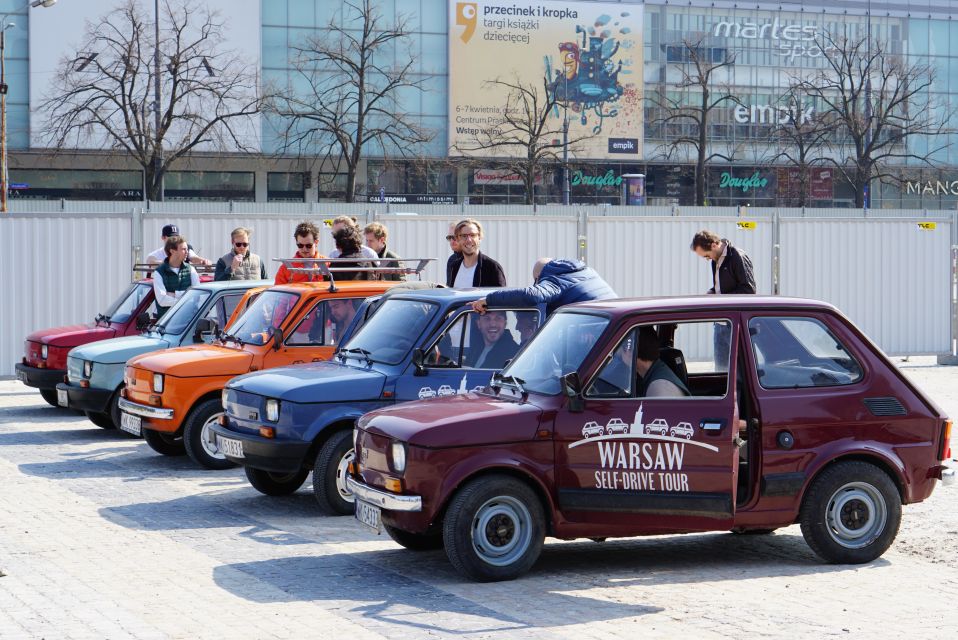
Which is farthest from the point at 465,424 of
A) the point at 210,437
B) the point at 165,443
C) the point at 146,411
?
the point at 165,443

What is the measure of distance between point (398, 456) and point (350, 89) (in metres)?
62.6

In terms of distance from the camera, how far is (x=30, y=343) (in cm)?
1695

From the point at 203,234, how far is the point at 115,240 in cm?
126

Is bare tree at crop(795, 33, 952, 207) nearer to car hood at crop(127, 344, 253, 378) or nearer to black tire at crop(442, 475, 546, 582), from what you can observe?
car hood at crop(127, 344, 253, 378)

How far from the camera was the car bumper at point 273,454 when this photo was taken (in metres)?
9.98

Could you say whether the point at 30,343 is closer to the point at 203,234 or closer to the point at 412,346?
the point at 203,234

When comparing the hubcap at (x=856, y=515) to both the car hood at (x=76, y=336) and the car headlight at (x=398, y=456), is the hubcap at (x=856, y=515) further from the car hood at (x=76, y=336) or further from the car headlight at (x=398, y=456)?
the car hood at (x=76, y=336)

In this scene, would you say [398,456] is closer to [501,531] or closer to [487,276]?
[501,531]

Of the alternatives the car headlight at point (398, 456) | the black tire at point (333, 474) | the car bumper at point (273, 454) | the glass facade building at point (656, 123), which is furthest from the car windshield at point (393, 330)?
the glass facade building at point (656, 123)

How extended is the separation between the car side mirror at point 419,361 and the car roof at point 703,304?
198 cm

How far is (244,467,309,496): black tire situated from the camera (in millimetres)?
11031

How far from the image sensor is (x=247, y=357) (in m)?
12.3

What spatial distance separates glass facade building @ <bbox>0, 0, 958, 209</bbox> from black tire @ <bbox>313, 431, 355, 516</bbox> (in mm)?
58021

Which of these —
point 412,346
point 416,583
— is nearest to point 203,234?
point 412,346
